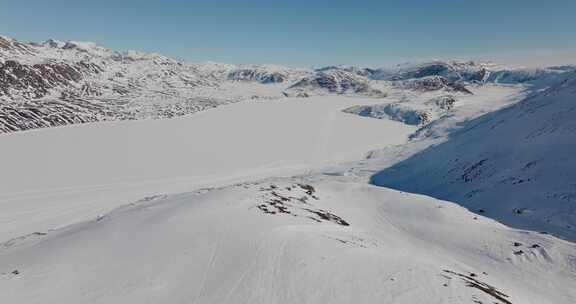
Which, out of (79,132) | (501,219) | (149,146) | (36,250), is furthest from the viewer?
(79,132)

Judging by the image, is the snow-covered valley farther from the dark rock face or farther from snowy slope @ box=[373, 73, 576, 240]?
the dark rock face

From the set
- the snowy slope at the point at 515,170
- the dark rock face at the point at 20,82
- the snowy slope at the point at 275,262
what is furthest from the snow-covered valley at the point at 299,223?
the dark rock face at the point at 20,82

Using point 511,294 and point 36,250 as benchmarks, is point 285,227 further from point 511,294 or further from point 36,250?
point 36,250

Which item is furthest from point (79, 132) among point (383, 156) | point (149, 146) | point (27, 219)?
point (383, 156)

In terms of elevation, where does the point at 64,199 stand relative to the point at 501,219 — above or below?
below

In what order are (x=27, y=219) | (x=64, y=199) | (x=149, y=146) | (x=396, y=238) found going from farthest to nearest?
(x=149, y=146)
(x=64, y=199)
(x=27, y=219)
(x=396, y=238)

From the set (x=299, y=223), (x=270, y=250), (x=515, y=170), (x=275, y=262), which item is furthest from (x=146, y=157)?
(x=275, y=262)

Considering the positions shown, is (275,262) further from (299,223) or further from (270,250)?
(299,223)
